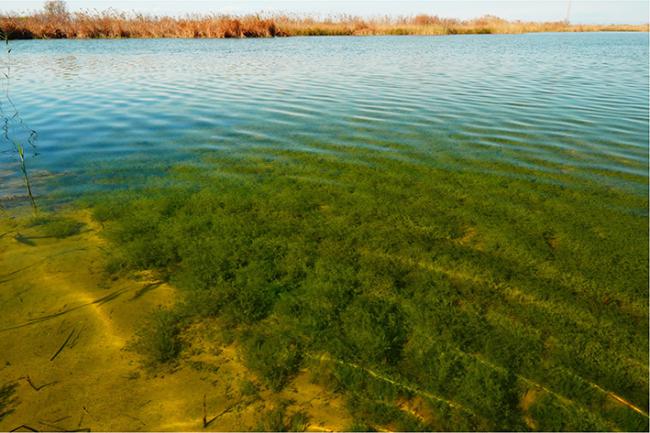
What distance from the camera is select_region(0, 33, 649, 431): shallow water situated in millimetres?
2428

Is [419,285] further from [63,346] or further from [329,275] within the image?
[63,346]

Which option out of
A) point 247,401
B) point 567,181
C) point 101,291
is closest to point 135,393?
point 247,401

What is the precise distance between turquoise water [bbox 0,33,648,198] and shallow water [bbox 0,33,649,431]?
8 centimetres

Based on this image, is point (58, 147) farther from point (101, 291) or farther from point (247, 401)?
Result: point (247, 401)

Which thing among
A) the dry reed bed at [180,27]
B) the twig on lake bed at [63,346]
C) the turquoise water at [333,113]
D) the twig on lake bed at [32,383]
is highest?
the dry reed bed at [180,27]

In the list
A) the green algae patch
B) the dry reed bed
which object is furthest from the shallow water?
the dry reed bed

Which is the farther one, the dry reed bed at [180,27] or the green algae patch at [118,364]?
the dry reed bed at [180,27]

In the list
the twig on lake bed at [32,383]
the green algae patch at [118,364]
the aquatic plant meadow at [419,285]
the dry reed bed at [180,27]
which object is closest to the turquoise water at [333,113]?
the aquatic plant meadow at [419,285]

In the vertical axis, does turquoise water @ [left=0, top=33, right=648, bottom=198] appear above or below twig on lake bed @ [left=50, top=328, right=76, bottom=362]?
above

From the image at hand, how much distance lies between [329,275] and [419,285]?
792 mm

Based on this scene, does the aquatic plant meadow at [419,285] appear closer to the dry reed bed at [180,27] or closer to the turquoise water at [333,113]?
the turquoise water at [333,113]

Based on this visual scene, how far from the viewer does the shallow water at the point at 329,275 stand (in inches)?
95.6

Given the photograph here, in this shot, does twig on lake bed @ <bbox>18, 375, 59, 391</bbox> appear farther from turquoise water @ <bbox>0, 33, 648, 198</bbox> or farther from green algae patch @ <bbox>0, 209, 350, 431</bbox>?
turquoise water @ <bbox>0, 33, 648, 198</bbox>

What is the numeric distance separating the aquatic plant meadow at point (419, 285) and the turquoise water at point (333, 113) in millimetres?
1215
